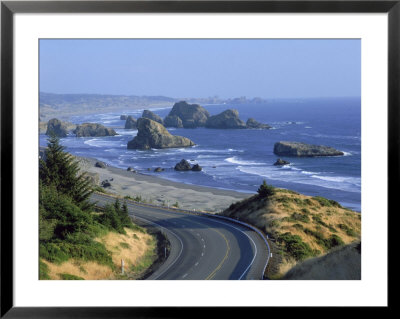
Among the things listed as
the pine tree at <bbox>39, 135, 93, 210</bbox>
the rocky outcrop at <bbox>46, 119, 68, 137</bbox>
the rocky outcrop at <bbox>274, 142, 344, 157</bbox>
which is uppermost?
the rocky outcrop at <bbox>46, 119, 68, 137</bbox>

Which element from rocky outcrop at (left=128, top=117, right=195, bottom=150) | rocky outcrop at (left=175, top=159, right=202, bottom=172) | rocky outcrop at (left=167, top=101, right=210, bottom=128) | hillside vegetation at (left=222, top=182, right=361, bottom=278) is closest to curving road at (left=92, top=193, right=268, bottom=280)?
hillside vegetation at (left=222, top=182, right=361, bottom=278)

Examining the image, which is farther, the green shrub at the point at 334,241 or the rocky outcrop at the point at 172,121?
the rocky outcrop at the point at 172,121

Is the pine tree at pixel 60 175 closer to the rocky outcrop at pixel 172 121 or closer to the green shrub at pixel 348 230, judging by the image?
the green shrub at pixel 348 230

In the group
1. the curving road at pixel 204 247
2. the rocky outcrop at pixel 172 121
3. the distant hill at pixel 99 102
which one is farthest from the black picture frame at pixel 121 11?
the rocky outcrop at pixel 172 121

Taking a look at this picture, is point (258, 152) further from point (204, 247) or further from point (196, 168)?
point (204, 247)

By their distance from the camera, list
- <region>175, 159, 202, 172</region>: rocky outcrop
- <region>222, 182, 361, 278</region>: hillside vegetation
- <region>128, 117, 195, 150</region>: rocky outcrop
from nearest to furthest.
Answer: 1. <region>222, 182, 361, 278</region>: hillside vegetation
2. <region>128, 117, 195, 150</region>: rocky outcrop
3. <region>175, 159, 202, 172</region>: rocky outcrop

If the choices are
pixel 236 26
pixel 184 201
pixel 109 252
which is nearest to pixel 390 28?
pixel 236 26

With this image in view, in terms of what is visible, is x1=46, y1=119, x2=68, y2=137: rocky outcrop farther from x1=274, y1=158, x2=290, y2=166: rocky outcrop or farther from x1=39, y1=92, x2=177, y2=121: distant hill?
x1=274, y1=158, x2=290, y2=166: rocky outcrop

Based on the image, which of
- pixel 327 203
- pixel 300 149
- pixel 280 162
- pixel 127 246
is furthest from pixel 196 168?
pixel 127 246
